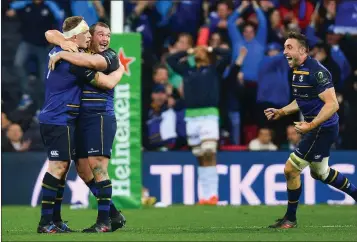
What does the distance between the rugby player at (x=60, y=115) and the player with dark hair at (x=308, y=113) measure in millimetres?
2267

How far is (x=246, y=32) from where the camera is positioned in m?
17.1

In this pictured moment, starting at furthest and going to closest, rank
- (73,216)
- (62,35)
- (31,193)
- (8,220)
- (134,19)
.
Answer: (134,19) → (31,193) → (73,216) → (8,220) → (62,35)

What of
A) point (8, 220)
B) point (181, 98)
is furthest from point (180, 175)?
point (8, 220)

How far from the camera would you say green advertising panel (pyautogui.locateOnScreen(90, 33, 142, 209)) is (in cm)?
1498

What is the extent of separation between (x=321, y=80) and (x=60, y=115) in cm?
293

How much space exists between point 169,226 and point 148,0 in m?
6.81

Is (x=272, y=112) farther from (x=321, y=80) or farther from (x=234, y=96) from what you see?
(x=234, y=96)

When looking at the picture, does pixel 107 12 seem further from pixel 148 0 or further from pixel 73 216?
pixel 73 216

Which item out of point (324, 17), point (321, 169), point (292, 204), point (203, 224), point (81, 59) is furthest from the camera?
point (324, 17)

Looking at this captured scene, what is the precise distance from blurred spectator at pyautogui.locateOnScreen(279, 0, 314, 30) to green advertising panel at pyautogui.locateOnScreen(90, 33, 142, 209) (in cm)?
364

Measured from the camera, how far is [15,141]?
16.7 m

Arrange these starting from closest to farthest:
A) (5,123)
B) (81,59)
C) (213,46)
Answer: (81,59) → (5,123) → (213,46)

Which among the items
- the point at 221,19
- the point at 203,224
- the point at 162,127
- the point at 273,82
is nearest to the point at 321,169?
the point at 203,224

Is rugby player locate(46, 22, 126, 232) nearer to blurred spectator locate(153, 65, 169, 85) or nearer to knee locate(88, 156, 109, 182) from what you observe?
knee locate(88, 156, 109, 182)
